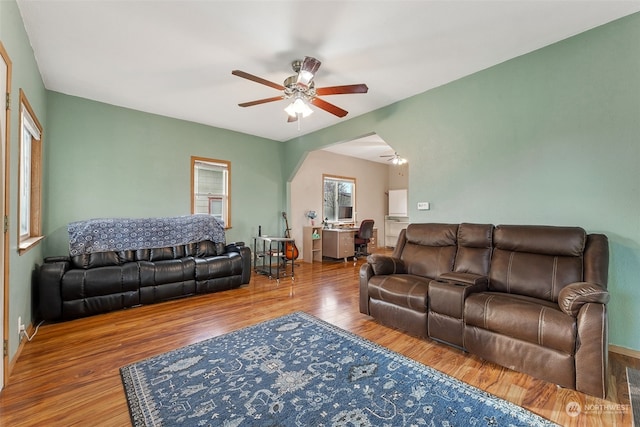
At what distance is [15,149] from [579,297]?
4.20 metres

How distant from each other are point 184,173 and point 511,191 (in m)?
4.85

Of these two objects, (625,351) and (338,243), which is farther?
(338,243)

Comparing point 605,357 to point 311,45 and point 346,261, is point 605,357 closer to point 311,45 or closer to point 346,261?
point 311,45

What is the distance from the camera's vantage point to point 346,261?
→ 661 centimetres

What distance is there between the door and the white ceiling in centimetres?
74

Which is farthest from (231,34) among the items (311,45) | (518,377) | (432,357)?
(518,377)

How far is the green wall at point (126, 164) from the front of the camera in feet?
12.3

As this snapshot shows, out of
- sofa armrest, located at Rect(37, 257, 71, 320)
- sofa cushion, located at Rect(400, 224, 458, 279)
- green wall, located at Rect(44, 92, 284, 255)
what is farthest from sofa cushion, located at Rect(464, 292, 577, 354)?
green wall, located at Rect(44, 92, 284, 255)

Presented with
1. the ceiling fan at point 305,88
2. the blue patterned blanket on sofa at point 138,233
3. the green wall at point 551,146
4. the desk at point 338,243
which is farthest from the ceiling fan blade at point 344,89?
the desk at point 338,243

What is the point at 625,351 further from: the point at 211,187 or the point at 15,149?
the point at 211,187

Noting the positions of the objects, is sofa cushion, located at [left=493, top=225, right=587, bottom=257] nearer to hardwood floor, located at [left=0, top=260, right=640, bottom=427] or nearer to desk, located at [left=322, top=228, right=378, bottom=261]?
hardwood floor, located at [left=0, top=260, right=640, bottom=427]

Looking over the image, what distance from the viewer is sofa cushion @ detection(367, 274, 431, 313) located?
8.35 ft

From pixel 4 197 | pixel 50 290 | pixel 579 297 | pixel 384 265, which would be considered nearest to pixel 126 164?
pixel 50 290

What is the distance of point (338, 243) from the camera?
633 centimetres
